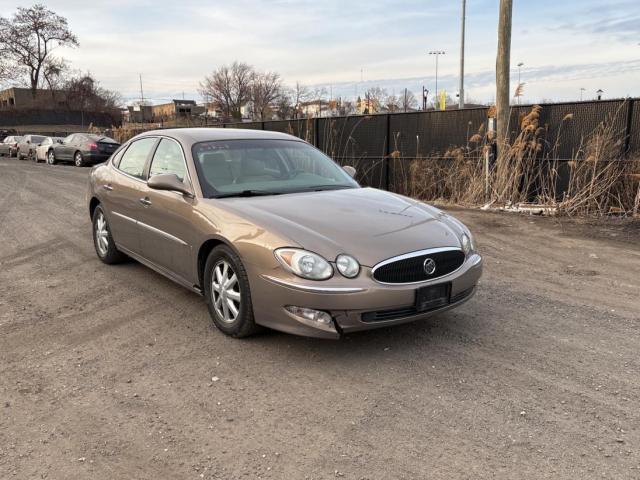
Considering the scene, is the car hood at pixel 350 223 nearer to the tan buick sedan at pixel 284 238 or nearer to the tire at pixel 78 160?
the tan buick sedan at pixel 284 238

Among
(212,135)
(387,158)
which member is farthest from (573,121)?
(212,135)

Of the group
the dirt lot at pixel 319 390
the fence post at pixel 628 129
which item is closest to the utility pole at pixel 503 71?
the fence post at pixel 628 129

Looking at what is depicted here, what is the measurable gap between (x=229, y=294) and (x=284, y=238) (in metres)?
0.70

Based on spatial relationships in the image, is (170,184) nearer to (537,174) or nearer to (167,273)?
(167,273)

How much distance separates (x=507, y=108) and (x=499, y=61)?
1.09 meters

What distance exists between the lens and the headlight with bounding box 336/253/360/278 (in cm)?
349

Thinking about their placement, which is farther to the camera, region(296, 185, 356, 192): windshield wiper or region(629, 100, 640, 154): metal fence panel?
region(629, 100, 640, 154): metal fence panel

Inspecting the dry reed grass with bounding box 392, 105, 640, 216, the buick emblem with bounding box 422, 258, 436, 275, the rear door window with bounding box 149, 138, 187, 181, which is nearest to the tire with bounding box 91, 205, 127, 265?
the rear door window with bounding box 149, 138, 187, 181

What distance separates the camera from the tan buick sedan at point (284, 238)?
3.53m

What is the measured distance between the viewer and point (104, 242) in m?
6.25

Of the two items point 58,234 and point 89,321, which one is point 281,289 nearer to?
point 89,321

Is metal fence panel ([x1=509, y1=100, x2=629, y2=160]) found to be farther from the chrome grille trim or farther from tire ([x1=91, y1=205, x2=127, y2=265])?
tire ([x1=91, y1=205, x2=127, y2=265])

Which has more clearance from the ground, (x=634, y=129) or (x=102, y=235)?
(x=634, y=129)

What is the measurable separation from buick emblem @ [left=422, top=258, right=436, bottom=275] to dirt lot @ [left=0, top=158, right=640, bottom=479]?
1.93 ft
